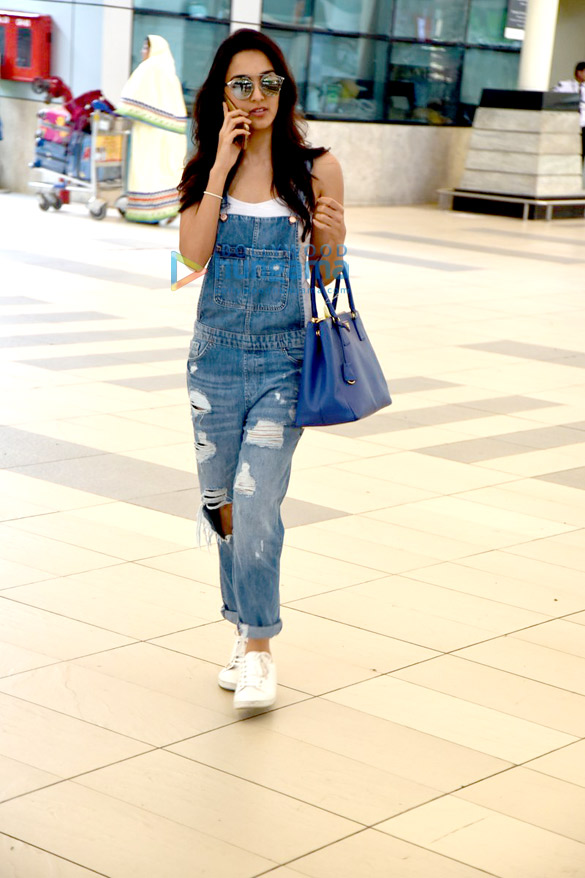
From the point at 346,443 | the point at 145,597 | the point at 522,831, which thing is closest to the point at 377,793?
the point at 522,831

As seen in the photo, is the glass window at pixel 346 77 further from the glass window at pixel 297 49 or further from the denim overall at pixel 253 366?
the denim overall at pixel 253 366

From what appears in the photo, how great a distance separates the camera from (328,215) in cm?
348

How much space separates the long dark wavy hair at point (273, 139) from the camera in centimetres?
349

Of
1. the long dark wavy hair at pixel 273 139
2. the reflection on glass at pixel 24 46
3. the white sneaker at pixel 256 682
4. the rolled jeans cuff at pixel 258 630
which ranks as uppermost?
the reflection on glass at pixel 24 46

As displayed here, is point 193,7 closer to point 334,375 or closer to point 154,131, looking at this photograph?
point 154,131

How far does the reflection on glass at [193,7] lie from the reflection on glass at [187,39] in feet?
→ 0.33

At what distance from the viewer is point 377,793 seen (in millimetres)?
3131

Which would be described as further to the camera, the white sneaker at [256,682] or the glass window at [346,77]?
the glass window at [346,77]

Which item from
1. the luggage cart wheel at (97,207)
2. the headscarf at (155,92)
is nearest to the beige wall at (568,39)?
the headscarf at (155,92)

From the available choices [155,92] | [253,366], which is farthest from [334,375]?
[155,92]

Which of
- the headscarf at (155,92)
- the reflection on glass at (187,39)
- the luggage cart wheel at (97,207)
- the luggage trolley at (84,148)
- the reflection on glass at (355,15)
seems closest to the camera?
the headscarf at (155,92)

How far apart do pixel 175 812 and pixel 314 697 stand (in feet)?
2.62

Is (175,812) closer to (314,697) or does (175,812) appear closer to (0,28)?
(314,697)

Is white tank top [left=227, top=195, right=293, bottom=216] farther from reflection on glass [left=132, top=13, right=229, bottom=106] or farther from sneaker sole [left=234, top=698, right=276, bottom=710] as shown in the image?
reflection on glass [left=132, top=13, right=229, bottom=106]
